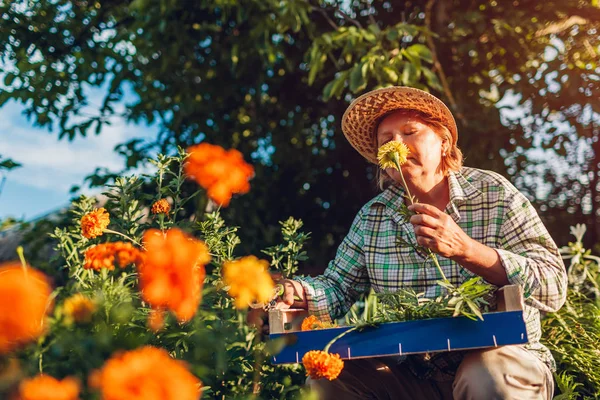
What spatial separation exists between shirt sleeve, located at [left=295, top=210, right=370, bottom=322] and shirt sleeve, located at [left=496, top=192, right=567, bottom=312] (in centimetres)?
46

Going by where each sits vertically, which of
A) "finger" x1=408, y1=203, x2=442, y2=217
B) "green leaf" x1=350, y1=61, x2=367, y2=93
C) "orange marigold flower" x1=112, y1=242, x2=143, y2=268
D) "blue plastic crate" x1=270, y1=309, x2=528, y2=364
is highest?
"green leaf" x1=350, y1=61, x2=367, y2=93

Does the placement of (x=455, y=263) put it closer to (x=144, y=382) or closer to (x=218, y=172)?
(x=218, y=172)

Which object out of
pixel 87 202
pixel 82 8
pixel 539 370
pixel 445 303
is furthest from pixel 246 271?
pixel 82 8

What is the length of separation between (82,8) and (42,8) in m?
0.34

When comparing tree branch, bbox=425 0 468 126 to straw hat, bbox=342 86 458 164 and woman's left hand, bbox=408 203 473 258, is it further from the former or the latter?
woman's left hand, bbox=408 203 473 258

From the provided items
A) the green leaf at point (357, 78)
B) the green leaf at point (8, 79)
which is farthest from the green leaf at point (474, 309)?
the green leaf at point (8, 79)

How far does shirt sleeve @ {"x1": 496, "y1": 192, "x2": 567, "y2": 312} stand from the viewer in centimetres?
144

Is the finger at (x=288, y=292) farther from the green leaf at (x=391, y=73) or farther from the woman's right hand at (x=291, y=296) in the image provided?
the green leaf at (x=391, y=73)

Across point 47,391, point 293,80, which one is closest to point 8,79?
point 293,80

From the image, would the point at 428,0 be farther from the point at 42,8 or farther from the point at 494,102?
the point at 42,8

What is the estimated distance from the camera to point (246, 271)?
0.91 meters

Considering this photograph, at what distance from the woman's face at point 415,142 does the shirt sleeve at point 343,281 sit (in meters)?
0.27

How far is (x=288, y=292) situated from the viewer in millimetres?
1654

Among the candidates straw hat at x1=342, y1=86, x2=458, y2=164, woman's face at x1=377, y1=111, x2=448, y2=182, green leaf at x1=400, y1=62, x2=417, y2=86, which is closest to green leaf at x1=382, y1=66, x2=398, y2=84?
green leaf at x1=400, y1=62, x2=417, y2=86
